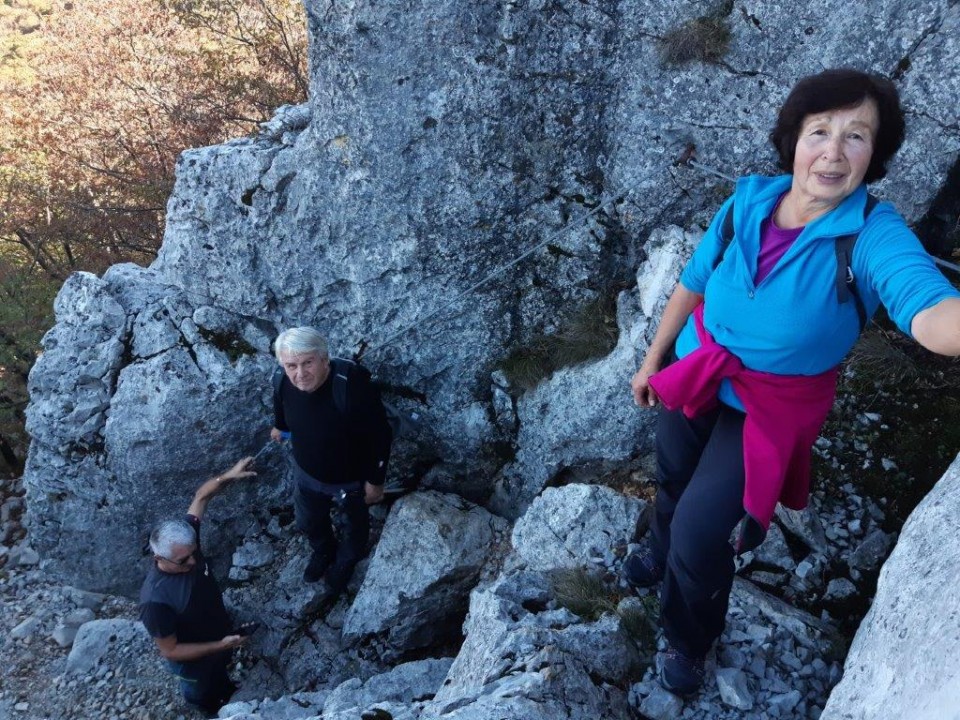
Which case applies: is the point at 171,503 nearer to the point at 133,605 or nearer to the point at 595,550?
the point at 133,605

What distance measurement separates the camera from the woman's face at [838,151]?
2.66 metres

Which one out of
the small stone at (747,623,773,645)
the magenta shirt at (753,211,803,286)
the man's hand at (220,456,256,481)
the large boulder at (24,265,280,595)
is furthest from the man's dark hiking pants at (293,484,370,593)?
the magenta shirt at (753,211,803,286)

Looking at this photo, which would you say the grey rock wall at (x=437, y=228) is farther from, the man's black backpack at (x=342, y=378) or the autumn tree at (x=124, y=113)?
the autumn tree at (x=124, y=113)

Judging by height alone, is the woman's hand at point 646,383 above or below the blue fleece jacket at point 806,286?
below

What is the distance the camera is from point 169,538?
18.2 feet

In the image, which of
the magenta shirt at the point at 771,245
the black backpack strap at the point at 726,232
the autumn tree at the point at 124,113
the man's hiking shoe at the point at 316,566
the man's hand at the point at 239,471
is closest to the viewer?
the magenta shirt at the point at 771,245

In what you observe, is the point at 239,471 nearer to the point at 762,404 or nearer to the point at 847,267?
the point at 762,404

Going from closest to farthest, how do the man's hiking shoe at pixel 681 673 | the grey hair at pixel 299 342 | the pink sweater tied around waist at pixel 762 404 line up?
1. the pink sweater tied around waist at pixel 762 404
2. the man's hiking shoe at pixel 681 673
3. the grey hair at pixel 299 342

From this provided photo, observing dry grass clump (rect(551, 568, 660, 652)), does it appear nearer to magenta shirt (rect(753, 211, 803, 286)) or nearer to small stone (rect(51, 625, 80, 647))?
magenta shirt (rect(753, 211, 803, 286))

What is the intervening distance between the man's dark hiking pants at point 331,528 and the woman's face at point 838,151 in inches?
190

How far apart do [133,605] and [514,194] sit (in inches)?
264

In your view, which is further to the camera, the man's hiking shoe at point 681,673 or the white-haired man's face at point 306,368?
the white-haired man's face at point 306,368

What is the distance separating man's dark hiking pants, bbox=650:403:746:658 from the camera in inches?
124

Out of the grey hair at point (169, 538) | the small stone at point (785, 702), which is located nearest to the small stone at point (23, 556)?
the grey hair at point (169, 538)
